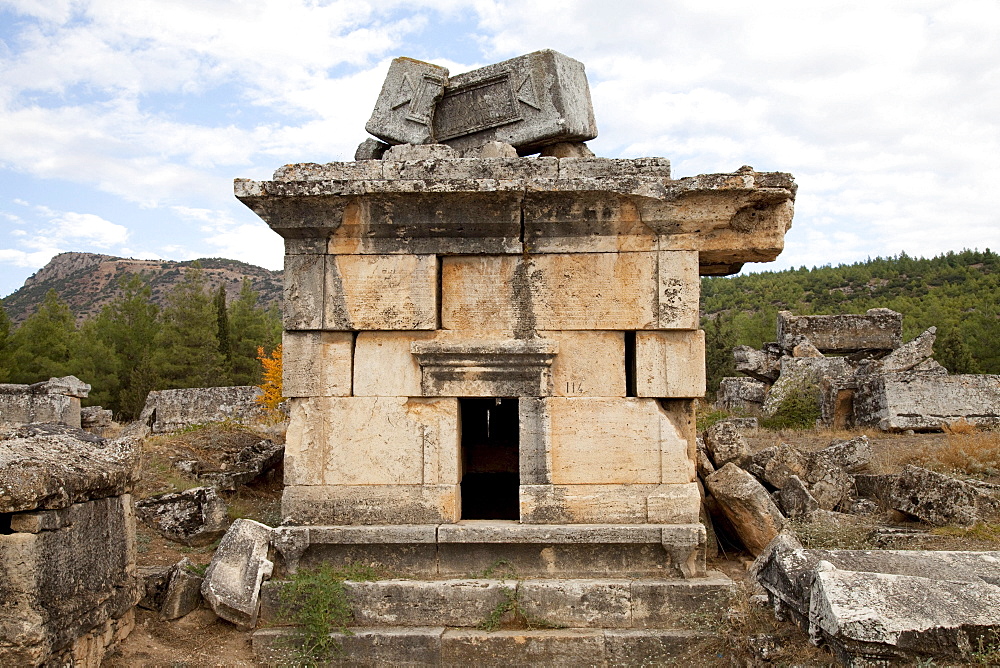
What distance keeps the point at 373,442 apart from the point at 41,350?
2740cm

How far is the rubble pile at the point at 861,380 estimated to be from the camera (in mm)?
11453

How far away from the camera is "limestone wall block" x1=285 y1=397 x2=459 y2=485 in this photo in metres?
5.33

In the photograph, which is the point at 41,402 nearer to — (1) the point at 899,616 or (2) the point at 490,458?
(2) the point at 490,458

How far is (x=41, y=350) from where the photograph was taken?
1095 inches

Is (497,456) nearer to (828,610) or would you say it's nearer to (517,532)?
(517,532)

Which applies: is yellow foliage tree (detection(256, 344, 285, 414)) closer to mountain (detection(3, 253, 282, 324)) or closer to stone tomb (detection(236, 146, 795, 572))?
stone tomb (detection(236, 146, 795, 572))

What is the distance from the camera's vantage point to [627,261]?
17.7ft

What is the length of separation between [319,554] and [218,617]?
743 millimetres

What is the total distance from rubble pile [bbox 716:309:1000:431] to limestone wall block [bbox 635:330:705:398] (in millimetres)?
7490

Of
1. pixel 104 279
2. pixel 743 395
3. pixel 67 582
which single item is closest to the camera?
pixel 67 582

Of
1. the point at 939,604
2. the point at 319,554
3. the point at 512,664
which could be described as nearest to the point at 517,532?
the point at 512,664

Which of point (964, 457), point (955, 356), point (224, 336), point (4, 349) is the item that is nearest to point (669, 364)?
point (964, 457)

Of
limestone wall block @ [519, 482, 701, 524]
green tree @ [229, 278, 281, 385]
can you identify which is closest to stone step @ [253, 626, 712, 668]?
limestone wall block @ [519, 482, 701, 524]

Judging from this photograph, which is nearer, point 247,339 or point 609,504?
point 609,504
